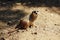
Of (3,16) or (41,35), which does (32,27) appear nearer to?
(41,35)

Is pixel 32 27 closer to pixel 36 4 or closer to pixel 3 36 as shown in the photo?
pixel 3 36

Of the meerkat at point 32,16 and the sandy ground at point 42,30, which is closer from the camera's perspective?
the sandy ground at point 42,30

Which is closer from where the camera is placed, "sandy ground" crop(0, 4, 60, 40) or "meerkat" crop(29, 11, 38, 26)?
"sandy ground" crop(0, 4, 60, 40)

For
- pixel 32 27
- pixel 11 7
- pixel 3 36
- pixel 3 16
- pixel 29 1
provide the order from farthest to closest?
1. pixel 29 1
2. pixel 11 7
3. pixel 3 16
4. pixel 32 27
5. pixel 3 36

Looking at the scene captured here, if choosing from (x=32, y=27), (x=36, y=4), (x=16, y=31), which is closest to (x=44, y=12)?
(x=36, y=4)

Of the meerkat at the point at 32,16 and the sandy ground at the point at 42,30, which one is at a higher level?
the meerkat at the point at 32,16

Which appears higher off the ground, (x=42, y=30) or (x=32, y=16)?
(x=32, y=16)

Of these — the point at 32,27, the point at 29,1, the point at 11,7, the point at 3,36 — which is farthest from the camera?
the point at 29,1

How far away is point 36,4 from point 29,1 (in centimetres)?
36

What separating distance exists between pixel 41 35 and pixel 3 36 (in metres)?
0.92

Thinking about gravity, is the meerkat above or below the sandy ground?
above

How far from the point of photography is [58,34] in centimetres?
491

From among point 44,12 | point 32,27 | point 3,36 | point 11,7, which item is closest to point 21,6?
point 11,7

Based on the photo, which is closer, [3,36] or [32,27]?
[3,36]
